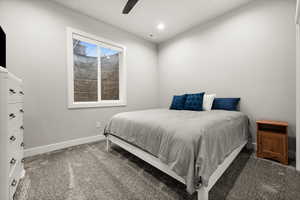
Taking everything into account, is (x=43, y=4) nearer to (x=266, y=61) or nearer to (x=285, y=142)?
(x=266, y=61)

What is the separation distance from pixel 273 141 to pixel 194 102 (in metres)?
1.27

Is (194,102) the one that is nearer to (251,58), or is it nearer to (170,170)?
(251,58)

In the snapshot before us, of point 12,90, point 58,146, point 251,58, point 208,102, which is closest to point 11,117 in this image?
point 12,90

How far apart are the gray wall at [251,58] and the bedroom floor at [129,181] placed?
962mm

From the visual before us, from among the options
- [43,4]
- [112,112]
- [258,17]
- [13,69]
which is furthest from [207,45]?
[13,69]

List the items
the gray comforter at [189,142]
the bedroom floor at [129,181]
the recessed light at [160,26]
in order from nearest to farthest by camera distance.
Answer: the gray comforter at [189,142] → the bedroom floor at [129,181] → the recessed light at [160,26]

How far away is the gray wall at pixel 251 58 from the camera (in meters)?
1.94

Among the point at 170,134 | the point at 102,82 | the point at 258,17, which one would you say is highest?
the point at 258,17

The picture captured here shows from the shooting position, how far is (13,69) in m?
1.90

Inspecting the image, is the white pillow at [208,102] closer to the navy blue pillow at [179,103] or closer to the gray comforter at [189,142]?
the navy blue pillow at [179,103]

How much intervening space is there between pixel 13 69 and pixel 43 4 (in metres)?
1.26

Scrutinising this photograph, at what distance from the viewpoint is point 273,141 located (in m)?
1.78

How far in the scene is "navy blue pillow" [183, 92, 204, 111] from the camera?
7.96 ft

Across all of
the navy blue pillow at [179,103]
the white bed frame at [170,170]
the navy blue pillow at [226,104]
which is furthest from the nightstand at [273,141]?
the navy blue pillow at [179,103]
